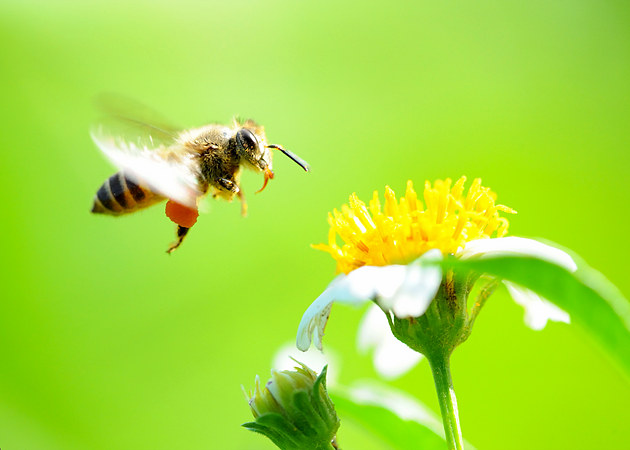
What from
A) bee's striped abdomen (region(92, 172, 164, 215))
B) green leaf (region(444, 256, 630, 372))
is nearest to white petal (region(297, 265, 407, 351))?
green leaf (region(444, 256, 630, 372))

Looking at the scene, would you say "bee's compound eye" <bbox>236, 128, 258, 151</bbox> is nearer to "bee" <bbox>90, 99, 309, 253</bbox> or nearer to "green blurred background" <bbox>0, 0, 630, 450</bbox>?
"bee" <bbox>90, 99, 309, 253</bbox>

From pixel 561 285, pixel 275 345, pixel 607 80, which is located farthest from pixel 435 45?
pixel 561 285

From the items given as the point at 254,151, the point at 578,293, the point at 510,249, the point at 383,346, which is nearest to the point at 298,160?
the point at 254,151

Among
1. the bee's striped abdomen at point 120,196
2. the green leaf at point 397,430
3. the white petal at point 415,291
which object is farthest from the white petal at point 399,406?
the bee's striped abdomen at point 120,196

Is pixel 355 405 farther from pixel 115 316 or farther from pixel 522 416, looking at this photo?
pixel 115 316

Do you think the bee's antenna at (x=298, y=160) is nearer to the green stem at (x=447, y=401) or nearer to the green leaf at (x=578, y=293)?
the green stem at (x=447, y=401)

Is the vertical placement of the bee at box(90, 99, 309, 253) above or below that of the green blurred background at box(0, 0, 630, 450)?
below
